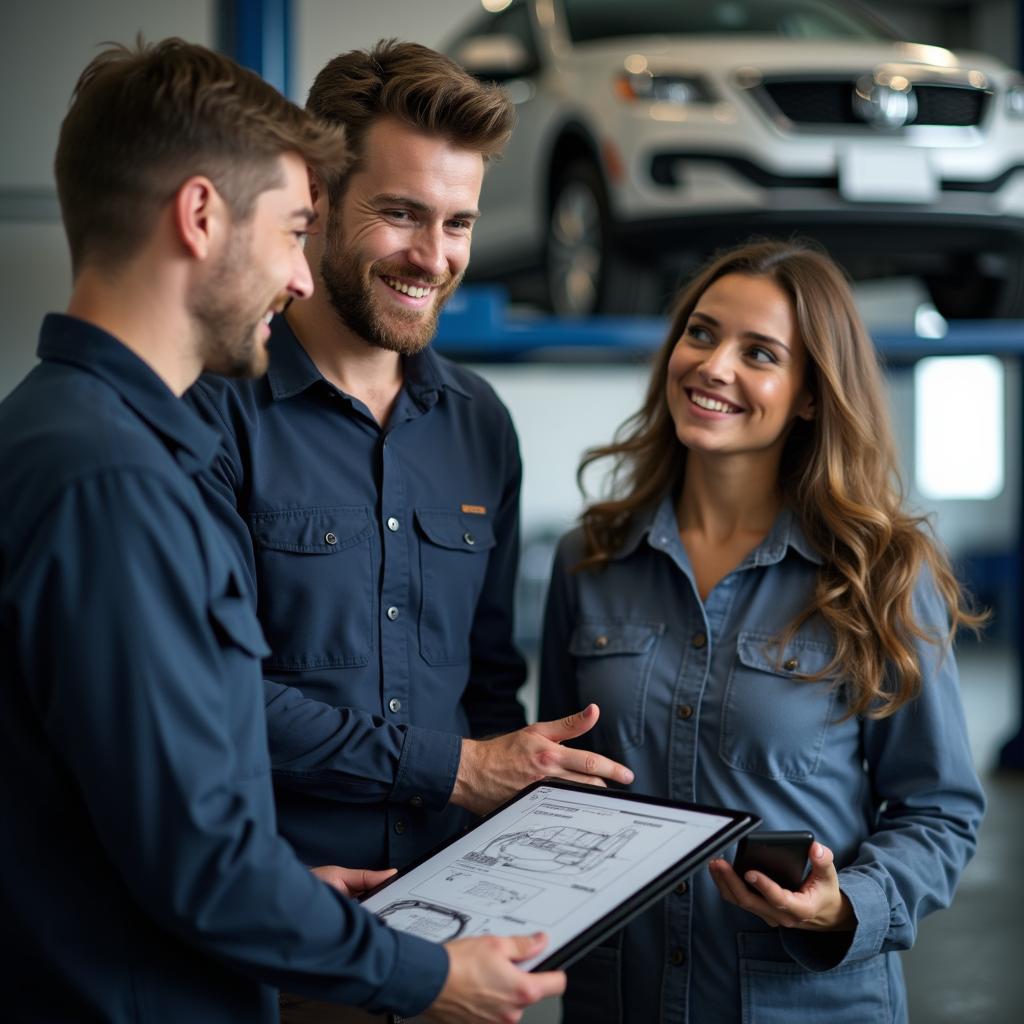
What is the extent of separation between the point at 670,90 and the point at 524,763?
308 centimetres

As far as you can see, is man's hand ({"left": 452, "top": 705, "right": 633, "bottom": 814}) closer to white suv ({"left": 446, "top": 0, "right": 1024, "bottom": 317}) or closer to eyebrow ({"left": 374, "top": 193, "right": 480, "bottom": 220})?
eyebrow ({"left": 374, "top": 193, "right": 480, "bottom": 220})

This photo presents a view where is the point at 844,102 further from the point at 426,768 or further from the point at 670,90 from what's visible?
the point at 426,768

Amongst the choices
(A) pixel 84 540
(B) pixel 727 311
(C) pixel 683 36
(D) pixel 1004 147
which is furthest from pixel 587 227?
(A) pixel 84 540

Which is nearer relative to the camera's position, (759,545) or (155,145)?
(155,145)

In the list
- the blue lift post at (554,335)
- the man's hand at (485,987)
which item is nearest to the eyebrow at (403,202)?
the man's hand at (485,987)

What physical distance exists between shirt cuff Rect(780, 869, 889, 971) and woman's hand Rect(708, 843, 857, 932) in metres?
0.02

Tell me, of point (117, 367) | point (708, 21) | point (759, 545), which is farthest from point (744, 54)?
point (117, 367)

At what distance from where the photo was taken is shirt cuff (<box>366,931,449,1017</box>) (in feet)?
4.30

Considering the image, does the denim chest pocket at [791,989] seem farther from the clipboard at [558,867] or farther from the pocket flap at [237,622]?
the pocket flap at [237,622]

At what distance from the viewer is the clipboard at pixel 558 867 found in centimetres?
150

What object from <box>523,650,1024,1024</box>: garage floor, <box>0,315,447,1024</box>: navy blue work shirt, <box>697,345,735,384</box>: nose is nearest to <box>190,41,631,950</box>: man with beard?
<box>697,345,735,384</box>: nose

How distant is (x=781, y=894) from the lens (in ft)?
5.73

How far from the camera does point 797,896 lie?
1770 mm

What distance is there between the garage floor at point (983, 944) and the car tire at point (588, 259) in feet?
8.02
